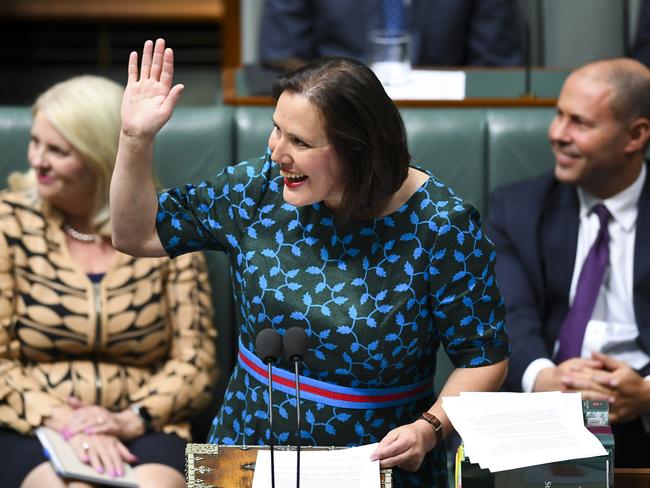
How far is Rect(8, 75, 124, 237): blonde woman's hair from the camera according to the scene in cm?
271

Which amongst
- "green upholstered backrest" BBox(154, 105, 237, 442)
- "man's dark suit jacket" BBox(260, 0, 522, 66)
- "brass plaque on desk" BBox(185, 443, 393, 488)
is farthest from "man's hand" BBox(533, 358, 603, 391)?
"man's dark suit jacket" BBox(260, 0, 522, 66)

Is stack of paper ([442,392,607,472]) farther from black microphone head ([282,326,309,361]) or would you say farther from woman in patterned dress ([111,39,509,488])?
black microphone head ([282,326,309,361])

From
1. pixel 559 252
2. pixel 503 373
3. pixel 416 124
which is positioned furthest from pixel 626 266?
pixel 503 373

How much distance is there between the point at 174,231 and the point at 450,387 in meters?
0.55

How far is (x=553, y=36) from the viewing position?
4.12m

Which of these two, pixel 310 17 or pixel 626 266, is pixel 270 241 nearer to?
pixel 626 266

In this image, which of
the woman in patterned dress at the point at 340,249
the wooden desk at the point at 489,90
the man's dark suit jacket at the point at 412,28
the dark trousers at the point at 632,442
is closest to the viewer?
the woman in patterned dress at the point at 340,249

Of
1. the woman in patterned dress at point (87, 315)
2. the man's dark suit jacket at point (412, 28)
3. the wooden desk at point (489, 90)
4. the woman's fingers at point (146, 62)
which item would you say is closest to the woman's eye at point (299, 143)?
the woman's fingers at point (146, 62)

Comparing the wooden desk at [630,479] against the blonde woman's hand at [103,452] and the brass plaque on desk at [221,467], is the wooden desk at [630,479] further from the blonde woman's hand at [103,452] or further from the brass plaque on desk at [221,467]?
the blonde woman's hand at [103,452]

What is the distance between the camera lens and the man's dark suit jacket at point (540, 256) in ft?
8.93

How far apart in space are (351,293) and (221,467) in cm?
40

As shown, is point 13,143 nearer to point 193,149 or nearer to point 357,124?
point 193,149

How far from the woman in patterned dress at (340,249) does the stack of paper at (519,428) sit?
0.09m

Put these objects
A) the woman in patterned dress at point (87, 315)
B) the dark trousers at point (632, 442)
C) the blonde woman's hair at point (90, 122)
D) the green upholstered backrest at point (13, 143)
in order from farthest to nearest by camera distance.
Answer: the green upholstered backrest at point (13, 143) → the blonde woman's hair at point (90, 122) → the woman in patterned dress at point (87, 315) → the dark trousers at point (632, 442)
